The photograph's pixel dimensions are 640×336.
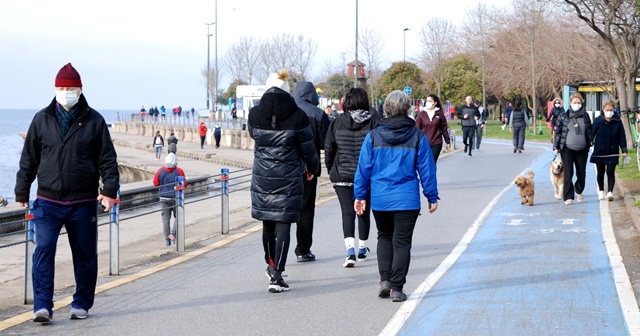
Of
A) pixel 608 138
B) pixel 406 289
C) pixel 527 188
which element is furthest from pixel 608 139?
pixel 406 289

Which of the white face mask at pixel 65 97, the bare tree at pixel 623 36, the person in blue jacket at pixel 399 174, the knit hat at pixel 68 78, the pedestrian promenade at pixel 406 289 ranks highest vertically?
the bare tree at pixel 623 36

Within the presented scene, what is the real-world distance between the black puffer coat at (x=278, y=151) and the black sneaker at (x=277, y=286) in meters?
0.57

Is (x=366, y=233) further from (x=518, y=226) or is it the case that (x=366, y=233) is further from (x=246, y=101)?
(x=246, y=101)

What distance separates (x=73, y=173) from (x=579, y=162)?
11.0 metres

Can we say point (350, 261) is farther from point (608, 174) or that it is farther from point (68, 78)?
point (608, 174)

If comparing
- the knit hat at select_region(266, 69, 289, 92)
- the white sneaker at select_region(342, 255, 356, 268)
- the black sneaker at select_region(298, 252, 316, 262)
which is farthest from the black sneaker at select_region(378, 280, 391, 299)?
the black sneaker at select_region(298, 252, 316, 262)

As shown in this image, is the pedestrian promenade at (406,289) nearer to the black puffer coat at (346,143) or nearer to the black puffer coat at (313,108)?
the black puffer coat at (346,143)

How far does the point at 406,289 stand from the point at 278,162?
1664 mm

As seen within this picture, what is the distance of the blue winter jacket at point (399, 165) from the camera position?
27.5 feet

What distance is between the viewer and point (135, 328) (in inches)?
296

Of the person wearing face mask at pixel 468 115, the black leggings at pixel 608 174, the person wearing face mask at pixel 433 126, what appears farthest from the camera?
the person wearing face mask at pixel 468 115

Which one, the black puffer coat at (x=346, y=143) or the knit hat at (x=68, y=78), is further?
the black puffer coat at (x=346, y=143)

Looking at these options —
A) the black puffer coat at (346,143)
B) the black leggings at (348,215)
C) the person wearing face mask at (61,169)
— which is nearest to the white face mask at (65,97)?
the person wearing face mask at (61,169)

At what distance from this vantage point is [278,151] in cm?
896
